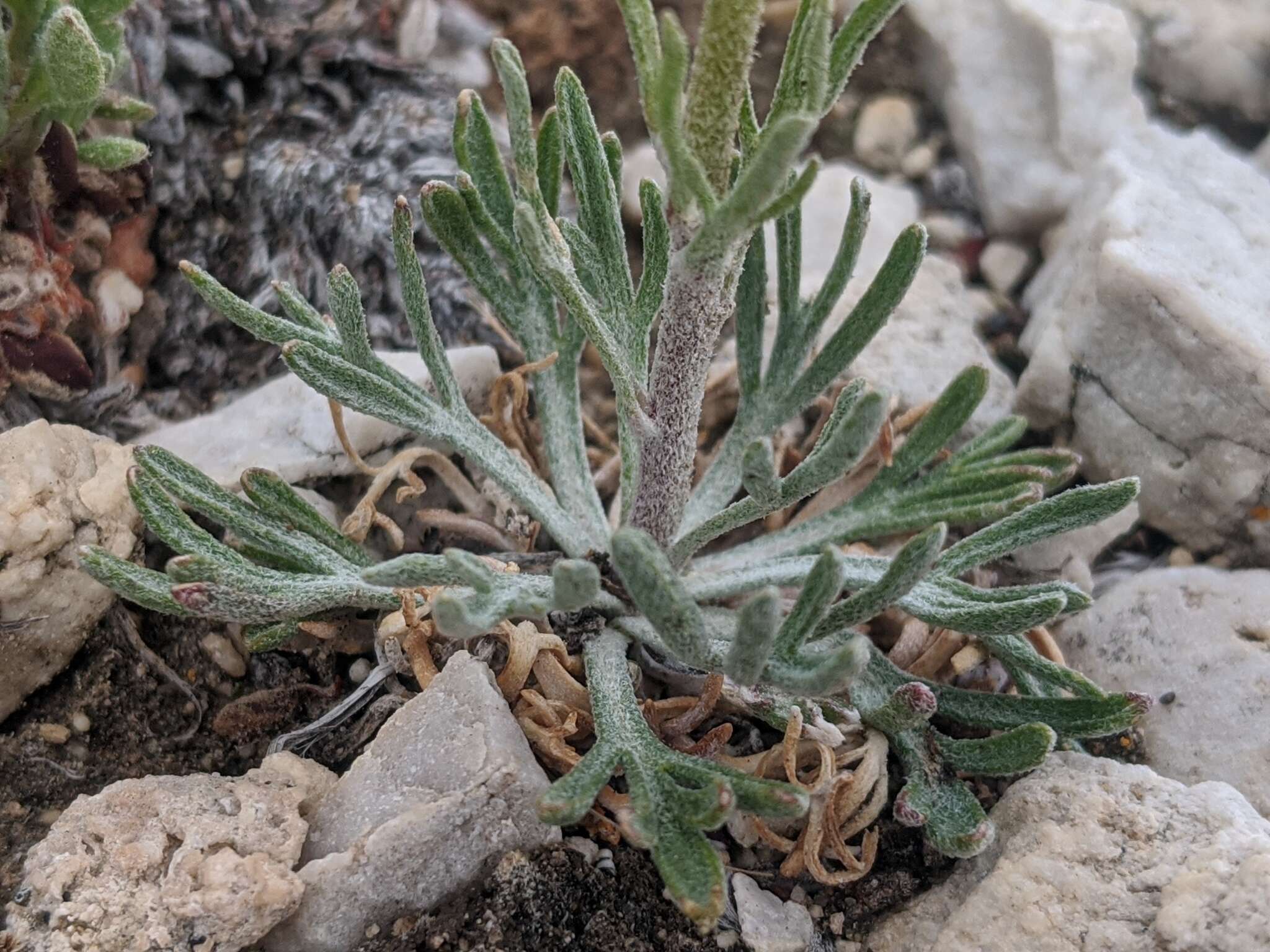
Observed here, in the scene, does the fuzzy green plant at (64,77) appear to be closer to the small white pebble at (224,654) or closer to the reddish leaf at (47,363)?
the reddish leaf at (47,363)

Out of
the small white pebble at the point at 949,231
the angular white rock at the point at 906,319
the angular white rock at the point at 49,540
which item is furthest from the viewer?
the small white pebble at the point at 949,231

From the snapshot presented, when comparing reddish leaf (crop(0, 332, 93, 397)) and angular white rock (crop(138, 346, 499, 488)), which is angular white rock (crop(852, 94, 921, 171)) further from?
reddish leaf (crop(0, 332, 93, 397))

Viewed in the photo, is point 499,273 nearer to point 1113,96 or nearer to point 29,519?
point 29,519

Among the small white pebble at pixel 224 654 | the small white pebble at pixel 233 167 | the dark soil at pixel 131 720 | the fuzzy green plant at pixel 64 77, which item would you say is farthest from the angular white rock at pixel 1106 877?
the small white pebble at pixel 233 167

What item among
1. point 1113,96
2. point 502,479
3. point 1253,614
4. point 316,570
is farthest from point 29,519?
point 1113,96

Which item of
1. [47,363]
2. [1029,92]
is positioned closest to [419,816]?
[47,363]

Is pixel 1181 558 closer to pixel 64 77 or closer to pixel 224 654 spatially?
pixel 224 654

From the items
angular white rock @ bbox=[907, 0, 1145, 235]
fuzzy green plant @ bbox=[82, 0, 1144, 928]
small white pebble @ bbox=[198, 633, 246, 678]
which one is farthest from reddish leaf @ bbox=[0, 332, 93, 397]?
angular white rock @ bbox=[907, 0, 1145, 235]
